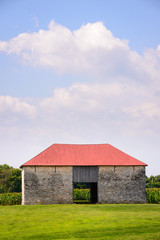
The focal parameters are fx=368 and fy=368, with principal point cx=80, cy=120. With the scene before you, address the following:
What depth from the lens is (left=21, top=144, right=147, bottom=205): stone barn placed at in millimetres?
29844

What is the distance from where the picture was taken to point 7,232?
1586cm

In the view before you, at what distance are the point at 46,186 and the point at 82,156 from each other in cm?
424

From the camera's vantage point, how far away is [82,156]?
32000mm

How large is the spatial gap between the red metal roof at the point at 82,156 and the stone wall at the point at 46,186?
0.67 metres

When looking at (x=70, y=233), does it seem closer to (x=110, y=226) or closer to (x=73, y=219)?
(x=110, y=226)

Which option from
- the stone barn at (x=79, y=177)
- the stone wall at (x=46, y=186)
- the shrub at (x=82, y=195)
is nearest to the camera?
the stone wall at (x=46, y=186)

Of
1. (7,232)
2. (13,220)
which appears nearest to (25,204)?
(13,220)

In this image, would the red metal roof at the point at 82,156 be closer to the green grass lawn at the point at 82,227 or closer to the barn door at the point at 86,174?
the barn door at the point at 86,174

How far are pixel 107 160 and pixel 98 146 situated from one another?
8.52 feet

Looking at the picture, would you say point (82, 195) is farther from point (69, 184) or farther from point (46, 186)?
point (46, 186)

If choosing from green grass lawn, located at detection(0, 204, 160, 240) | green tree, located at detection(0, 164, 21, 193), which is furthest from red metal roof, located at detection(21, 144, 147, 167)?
green tree, located at detection(0, 164, 21, 193)

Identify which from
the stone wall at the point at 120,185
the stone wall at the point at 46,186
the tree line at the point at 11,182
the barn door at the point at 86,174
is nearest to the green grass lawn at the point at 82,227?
the stone wall at the point at 46,186

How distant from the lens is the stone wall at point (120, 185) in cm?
3042

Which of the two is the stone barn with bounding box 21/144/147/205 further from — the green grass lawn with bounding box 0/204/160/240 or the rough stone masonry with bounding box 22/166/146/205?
the green grass lawn with bounding box 0/204/160/240
